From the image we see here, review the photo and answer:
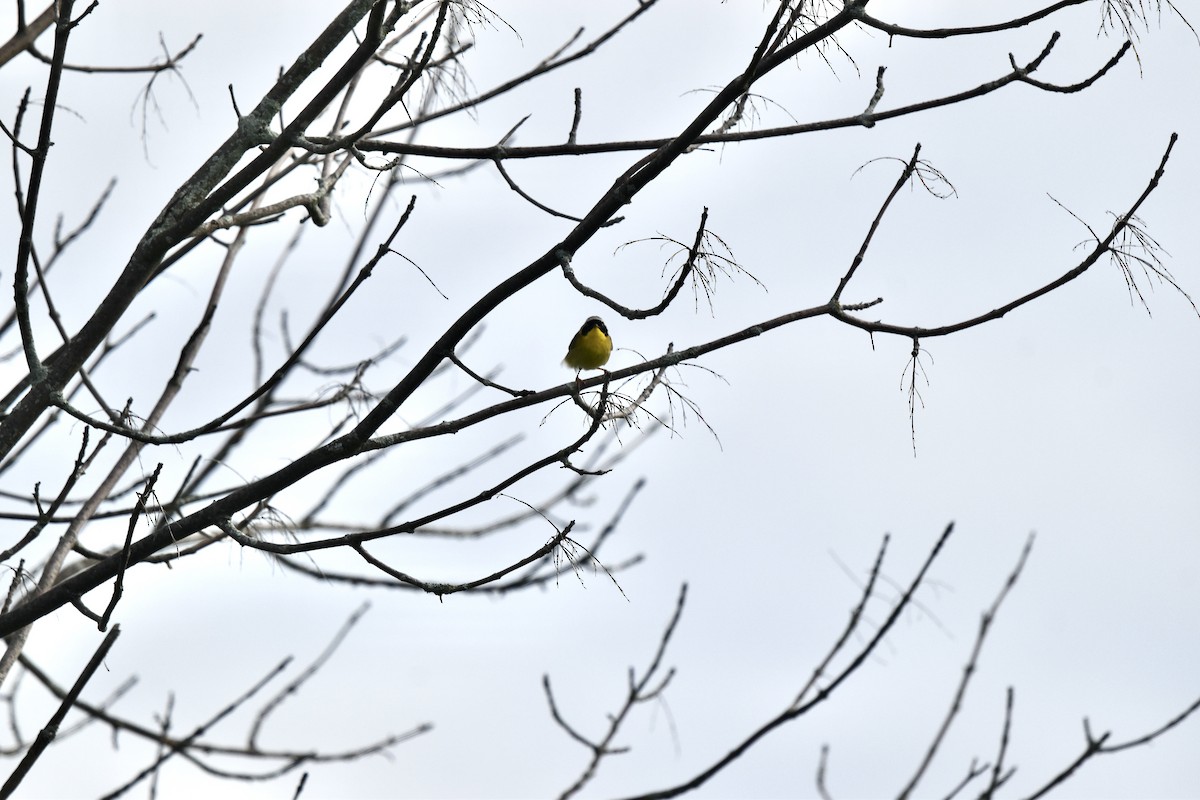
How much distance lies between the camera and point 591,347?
611 centimetres

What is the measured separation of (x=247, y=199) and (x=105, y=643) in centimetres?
227

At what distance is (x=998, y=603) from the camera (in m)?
4.46

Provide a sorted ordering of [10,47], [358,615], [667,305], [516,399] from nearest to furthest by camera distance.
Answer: [667,305] < [516,399] < [10,47] < [358,615]

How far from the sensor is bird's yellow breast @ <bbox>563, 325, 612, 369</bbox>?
6.11 m

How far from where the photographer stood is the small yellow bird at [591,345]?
6117 mm

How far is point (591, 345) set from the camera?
611 cm

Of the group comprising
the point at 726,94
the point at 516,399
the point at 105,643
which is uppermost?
the point at 726,94

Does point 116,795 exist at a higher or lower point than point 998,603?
lower

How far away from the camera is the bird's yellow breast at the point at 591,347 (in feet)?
20.1

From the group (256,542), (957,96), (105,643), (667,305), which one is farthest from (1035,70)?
(105,643)

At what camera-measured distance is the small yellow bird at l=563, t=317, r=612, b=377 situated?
6117 millimetres

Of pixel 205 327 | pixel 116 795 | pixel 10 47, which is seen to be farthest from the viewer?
pixel 205 327

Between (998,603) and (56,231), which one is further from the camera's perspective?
(56,231)

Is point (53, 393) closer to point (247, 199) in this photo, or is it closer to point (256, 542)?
point (256, 542)
